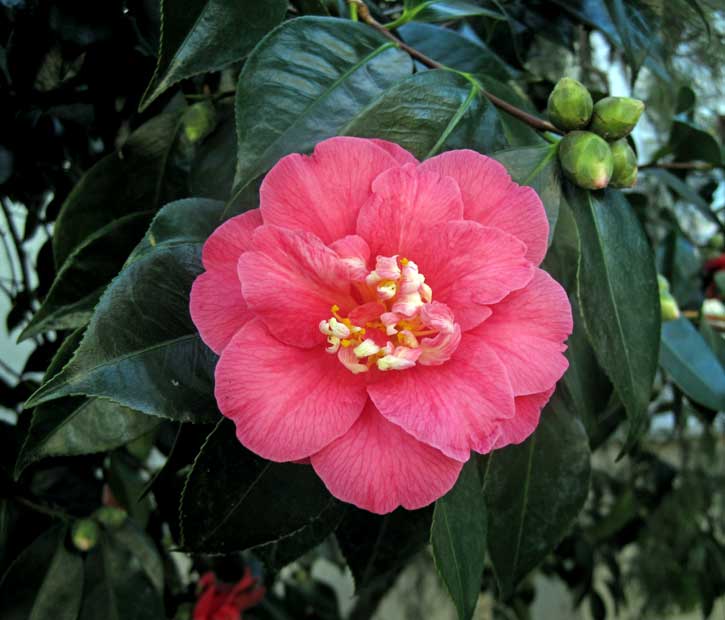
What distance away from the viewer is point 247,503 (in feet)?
1.73

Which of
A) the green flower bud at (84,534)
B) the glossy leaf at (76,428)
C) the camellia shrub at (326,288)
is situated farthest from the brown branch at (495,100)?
the green flower bud at (84,534)

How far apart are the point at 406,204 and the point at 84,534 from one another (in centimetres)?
55

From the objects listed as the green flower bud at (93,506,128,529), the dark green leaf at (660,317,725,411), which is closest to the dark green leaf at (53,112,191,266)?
the green flower bud at (93,506,128,529)

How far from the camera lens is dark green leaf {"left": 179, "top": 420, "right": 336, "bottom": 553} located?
0.52 metres

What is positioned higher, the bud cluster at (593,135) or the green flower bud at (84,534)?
the bud cluster at (593,135)

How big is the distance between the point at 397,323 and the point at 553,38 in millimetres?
598

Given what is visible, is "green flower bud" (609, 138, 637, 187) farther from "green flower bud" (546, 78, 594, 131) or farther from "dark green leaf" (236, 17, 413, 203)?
"dark green leaf" (236, 17, 413, 203)

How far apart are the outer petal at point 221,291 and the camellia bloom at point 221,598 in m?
0.74

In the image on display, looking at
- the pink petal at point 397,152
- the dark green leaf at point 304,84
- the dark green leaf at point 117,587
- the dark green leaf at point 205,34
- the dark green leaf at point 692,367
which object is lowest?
the dark green leaf at point 692,367

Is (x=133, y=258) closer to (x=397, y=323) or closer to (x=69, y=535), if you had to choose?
(x=397, y=323)

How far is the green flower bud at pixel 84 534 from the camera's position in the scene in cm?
81

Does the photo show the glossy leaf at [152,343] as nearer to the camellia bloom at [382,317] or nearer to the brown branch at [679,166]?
the camellia bloom at [382,317]

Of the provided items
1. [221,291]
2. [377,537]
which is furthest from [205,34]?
[377,537]

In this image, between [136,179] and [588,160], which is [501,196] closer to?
[588,160]
